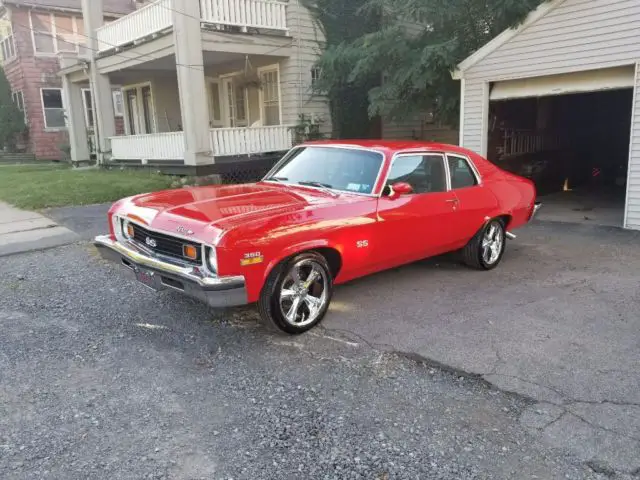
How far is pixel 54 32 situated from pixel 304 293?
23.5 m

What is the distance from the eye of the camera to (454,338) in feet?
14.7

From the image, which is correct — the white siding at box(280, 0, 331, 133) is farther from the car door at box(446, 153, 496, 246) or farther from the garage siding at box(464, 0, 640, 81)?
the car door at box(446, 153, 496, 246)

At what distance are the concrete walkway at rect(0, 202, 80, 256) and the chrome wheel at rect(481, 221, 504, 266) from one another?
5945 millimetres

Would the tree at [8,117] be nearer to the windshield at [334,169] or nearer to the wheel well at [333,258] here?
the windshield at [334,169]

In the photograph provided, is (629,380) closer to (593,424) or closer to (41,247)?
(593,424)

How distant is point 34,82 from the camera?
22.9 meters

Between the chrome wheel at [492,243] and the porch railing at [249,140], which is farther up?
the porch railing at [249,140]

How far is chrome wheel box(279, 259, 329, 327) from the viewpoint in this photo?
4.41 m

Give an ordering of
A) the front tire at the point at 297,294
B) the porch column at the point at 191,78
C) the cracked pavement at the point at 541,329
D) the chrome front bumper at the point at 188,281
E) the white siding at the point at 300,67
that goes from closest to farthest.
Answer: the cracked pavement at the point at 541,329, the chrome front bumper at the point at 188,281, the front tire at the point at 297,294, the porch column at the point at 191,78, the white siding at the point at 300,67

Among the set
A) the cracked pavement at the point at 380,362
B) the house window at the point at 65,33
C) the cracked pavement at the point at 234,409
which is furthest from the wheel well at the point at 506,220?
the house window at the point at 65,33

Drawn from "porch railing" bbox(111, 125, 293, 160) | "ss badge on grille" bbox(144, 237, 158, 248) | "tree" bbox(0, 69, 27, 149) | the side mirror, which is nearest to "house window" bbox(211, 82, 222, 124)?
"porch railing" bbox(111, 125, 293, 160)

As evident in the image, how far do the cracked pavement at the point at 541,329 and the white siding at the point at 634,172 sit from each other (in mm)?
1619

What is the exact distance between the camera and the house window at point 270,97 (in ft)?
51.5

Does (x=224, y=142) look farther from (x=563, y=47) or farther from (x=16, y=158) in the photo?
(x=16, y=158)
